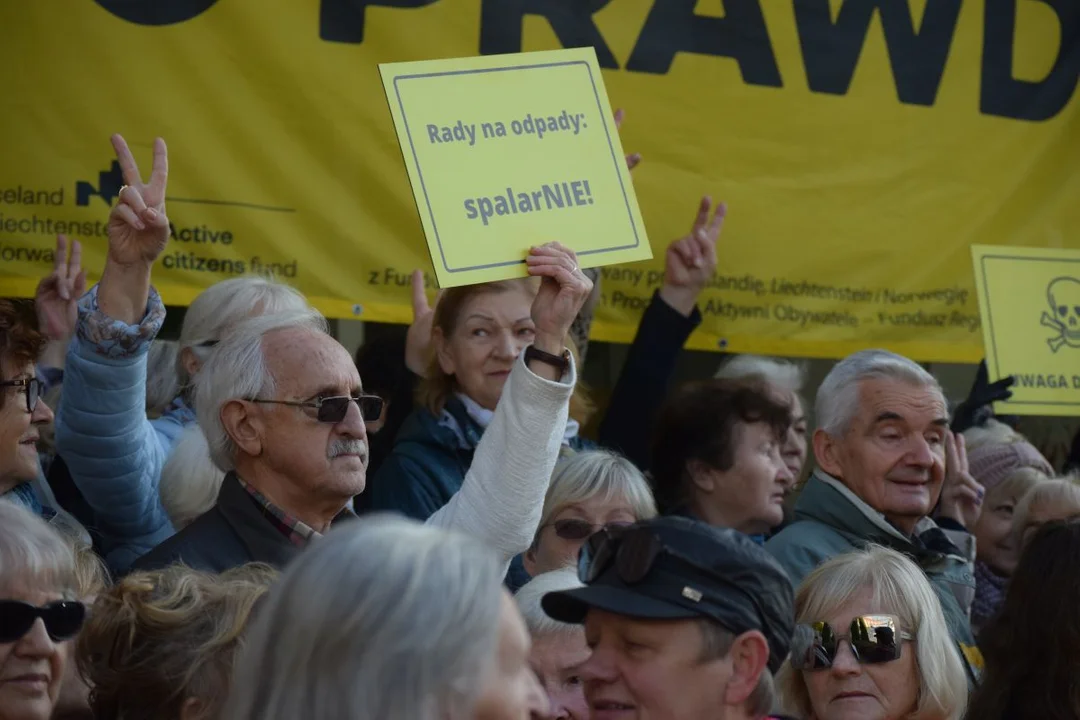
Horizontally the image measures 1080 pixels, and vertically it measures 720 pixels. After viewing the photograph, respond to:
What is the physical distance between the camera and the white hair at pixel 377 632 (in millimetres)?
1770

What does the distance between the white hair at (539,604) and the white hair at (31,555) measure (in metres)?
0.86

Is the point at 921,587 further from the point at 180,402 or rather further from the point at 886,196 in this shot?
the point at 886,196

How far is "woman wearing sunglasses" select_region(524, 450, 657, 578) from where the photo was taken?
4.38 meters

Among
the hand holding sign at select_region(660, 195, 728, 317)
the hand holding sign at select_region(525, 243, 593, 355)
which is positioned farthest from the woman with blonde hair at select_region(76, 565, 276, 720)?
the hand holding sign at select_region(660, 195, 728, 317)

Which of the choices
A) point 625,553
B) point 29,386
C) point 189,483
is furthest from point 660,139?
point 625,553

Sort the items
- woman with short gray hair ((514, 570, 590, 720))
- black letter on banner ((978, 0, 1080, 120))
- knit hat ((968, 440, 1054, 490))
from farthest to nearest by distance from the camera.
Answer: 1. black letter on banner ((978, 0, 1080, 120))
2. knit hat ((968, 440, 1054, 490))
3. woman with short gray hair ((514, 570, 590, 720))

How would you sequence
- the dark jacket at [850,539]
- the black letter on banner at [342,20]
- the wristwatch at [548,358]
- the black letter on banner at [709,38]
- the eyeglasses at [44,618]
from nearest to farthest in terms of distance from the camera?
the eyeglasses at [44,618] → the wristwatch at [548,358] → the dark jacket at [850,539] → the black letter on banner at [342,20] → the black letter on banner at [709,38]

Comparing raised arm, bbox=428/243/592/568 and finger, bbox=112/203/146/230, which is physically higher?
finger, bbox=112/203/146/230

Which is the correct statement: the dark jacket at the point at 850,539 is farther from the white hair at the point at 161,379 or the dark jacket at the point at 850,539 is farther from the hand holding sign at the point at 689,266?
the white hair at the point at 161,379

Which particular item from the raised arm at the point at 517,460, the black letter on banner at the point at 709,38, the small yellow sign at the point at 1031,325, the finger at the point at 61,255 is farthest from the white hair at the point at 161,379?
the small yellow sign at the point at 1031,325

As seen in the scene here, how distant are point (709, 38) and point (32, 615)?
12.5ft

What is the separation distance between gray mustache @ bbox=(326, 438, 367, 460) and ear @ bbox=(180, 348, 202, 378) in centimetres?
88

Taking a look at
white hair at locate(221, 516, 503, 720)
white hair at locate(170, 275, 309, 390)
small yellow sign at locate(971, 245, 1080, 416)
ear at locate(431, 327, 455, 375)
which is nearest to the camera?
white hair at locate(221, 516, 503, 720)

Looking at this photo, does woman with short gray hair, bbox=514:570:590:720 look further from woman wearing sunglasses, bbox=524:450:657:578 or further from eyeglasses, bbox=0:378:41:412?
eyeglasses, bbox=0:378:41:412
